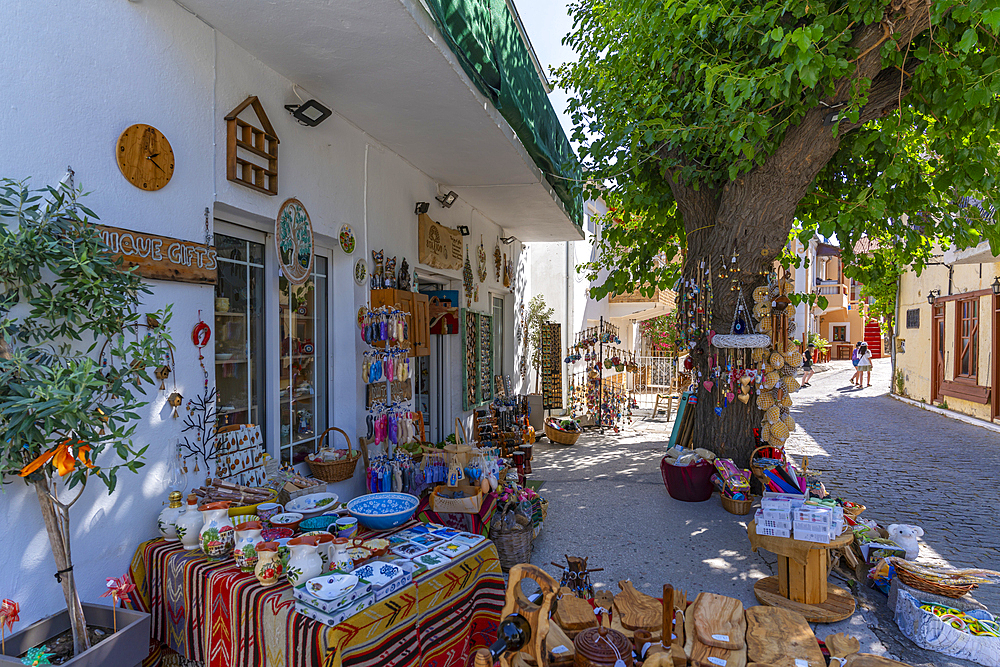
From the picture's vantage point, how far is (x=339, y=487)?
167 inches

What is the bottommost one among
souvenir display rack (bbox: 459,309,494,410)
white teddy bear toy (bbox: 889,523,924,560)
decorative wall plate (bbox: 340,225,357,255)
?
white teddy bear toy (bbox: 889,523,924,560)

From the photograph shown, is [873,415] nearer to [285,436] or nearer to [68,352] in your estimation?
[285,436]

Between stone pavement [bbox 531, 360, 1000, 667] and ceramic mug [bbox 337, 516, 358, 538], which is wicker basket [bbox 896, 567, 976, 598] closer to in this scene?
stone pavement [bbox 531, 360, 1000, 667]

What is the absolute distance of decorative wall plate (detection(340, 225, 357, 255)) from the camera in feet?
14.1

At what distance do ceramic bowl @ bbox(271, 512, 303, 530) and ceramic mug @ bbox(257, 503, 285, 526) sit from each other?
35mm

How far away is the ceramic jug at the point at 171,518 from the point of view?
258 cm

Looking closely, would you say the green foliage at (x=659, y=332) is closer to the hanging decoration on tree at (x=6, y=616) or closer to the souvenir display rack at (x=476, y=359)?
the souvenir display rack at (x=476, y=359)

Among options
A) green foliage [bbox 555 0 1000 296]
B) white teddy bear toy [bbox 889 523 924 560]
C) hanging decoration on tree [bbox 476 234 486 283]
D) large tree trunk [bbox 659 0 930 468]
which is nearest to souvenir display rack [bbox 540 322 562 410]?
hanging decoration on tree [bbox 476 234 486 283]

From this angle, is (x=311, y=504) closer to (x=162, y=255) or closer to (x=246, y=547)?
(x=246, y=547)

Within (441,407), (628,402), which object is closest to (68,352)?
(441,407)

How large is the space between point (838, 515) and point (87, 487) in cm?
405

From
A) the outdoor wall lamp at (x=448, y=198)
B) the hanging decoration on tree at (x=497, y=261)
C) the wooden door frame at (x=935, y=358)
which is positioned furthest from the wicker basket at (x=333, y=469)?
the wooden door frame at (x=935, y=358)

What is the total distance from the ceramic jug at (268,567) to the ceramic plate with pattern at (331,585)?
0.22 metres

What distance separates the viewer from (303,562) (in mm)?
2246
